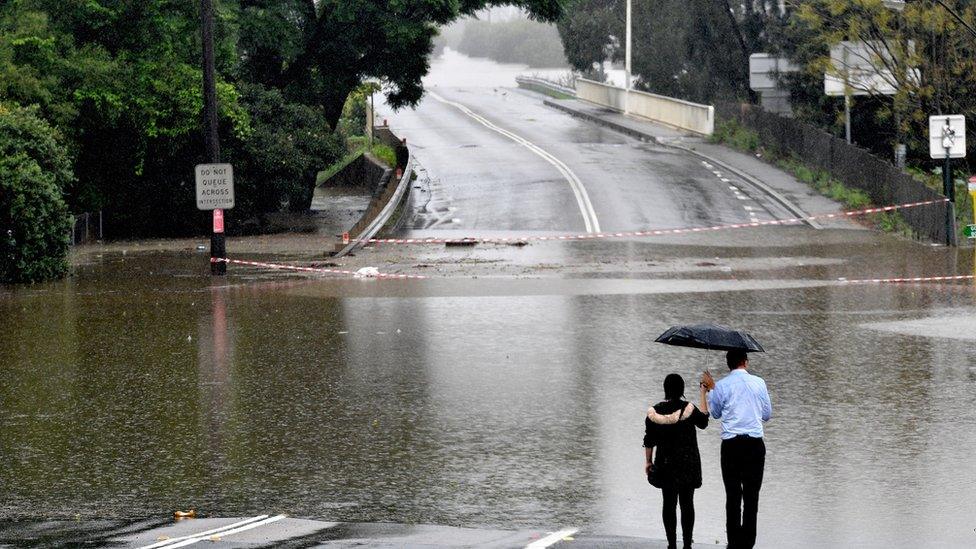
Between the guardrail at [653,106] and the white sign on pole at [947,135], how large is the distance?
21941 millimetres

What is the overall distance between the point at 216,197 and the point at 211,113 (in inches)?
68.6

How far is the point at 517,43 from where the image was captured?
14050 centimetres

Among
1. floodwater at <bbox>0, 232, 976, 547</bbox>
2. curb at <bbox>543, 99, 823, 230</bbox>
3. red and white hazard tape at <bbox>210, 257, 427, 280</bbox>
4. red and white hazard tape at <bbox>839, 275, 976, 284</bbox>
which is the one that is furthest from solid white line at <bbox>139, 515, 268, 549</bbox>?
curb at <bbox>543, 99, 823, 230</bbox>

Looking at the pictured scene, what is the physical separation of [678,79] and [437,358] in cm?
4555

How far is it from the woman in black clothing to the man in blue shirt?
19 centimetres

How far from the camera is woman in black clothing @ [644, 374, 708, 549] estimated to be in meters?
9.01

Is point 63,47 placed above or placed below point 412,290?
above

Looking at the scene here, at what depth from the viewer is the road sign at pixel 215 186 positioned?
27281 millimetres

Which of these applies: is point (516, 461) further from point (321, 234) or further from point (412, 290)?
point (321, 234)

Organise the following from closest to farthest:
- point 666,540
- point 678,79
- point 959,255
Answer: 1. point 666,540
2. point 959,255
3. point 678,79

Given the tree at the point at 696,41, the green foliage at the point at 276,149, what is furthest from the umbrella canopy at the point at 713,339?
the tree at the point at 696,41

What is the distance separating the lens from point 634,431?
12922 millimetres

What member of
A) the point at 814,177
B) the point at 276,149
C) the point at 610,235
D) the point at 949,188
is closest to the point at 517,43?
the point at 814,177

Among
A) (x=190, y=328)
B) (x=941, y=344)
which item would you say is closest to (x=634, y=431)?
(x=941, y=344)
